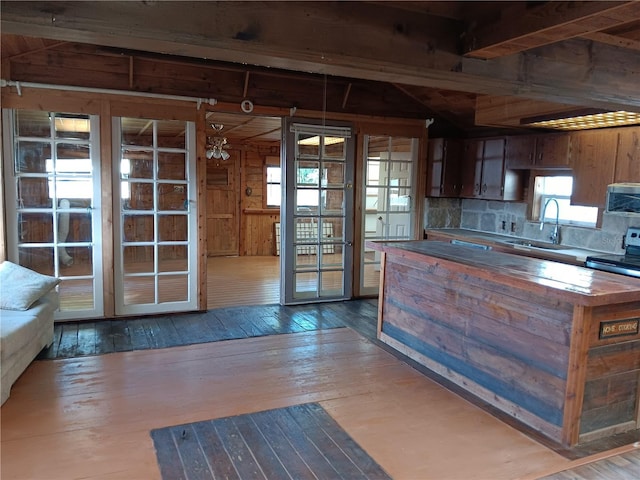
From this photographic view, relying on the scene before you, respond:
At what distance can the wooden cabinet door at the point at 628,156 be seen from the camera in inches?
167

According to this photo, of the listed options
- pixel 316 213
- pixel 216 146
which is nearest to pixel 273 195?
pixel 216 146

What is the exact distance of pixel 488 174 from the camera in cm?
584

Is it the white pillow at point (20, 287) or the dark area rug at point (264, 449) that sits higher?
the white pillow at point (20, 287)

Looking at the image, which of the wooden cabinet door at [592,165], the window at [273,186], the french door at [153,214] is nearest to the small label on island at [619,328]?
the wooden cabinet door at [592,165]

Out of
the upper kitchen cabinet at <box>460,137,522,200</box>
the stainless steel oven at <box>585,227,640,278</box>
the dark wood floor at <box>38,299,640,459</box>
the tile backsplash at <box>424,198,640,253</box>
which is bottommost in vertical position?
the dark wood floor at <box>38,299,640,459</box>

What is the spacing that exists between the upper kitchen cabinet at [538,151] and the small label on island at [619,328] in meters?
2.60

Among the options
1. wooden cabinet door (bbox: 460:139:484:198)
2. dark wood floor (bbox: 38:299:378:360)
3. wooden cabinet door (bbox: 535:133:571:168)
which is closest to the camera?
dark wood floor (bbox: 38:299:378:360)

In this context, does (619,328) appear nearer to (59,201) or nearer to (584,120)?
(584,120)

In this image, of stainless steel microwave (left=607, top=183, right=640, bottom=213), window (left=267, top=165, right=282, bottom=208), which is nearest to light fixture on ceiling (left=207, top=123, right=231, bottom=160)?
window (left=267, top=165, right=282, bottom=208)

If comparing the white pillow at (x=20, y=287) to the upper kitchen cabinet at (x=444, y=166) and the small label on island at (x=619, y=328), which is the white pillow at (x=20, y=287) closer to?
the small label on island at (x=619, y=328)

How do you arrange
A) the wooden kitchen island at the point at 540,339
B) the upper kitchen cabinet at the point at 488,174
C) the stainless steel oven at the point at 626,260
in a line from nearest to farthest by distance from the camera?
1. the wooden kitchen island at the point at 540,339
2. the stainless steel oven at the point at 626,260
3. the upper kitchen cabinet at the point at 488,174

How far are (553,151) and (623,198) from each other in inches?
39.1

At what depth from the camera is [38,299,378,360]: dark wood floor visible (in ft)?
13.5

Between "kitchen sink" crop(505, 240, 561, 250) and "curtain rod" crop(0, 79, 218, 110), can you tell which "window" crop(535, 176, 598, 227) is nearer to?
"kitchen sink" crop(505, 240, 561, 250)
